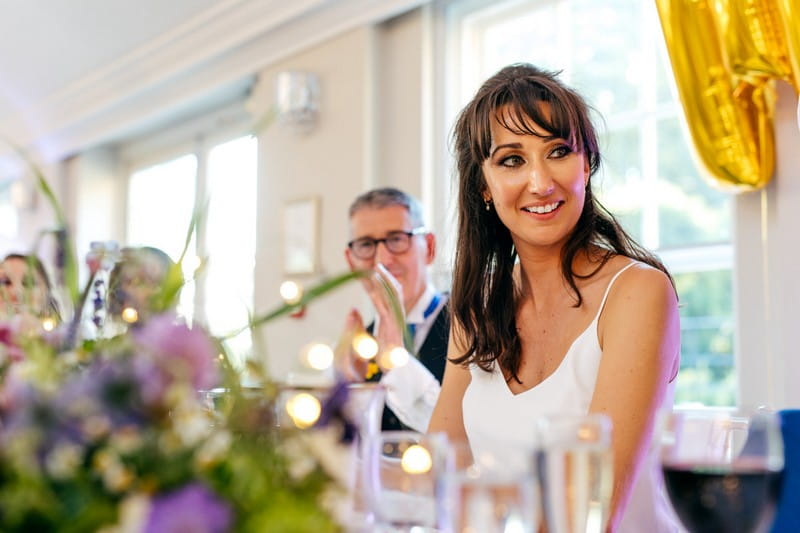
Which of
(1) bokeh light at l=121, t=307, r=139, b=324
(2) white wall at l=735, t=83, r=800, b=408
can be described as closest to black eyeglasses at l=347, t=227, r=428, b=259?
(2) white wall at l=735, t=83, r=800, b=408

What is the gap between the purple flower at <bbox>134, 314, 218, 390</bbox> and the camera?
55 centimetres

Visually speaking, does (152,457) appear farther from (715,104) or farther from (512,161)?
(715,104)

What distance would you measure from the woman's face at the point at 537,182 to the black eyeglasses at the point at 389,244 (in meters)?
1.01

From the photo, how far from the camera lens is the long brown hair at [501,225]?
1.73 metres

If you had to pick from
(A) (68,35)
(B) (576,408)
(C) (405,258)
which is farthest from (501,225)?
(A) (68,35)

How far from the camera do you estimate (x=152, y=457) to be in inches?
20.7

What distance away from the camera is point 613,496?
1330 millimetres

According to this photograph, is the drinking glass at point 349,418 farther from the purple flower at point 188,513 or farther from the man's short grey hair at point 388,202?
the man's short grey hair at point 388,202

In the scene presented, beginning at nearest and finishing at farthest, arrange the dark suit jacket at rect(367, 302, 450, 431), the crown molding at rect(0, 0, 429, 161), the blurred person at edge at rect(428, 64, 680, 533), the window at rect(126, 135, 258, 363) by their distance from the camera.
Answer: the blurred person at edge at rect(428, 64, 680, 533)
the dark suit jacket at rect(367, 302, 450, 431)
the crown molding at rect(0, 0, 429, 161)
the window at rect(126, 135, 258, 363)

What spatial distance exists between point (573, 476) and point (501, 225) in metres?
1.29

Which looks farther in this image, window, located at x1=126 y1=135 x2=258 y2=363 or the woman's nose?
window, located at x1=126 y1=135 x2=258 y2=363

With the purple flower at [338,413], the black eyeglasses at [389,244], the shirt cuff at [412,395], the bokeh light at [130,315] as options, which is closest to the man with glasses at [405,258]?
the black eyeglasses at [389,244]

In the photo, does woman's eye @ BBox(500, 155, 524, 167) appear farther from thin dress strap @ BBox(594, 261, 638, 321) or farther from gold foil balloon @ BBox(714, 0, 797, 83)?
gold foil balloon @ BBox(714, 0, 797, 83)

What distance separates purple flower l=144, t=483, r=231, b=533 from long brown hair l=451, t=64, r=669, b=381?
132cm
